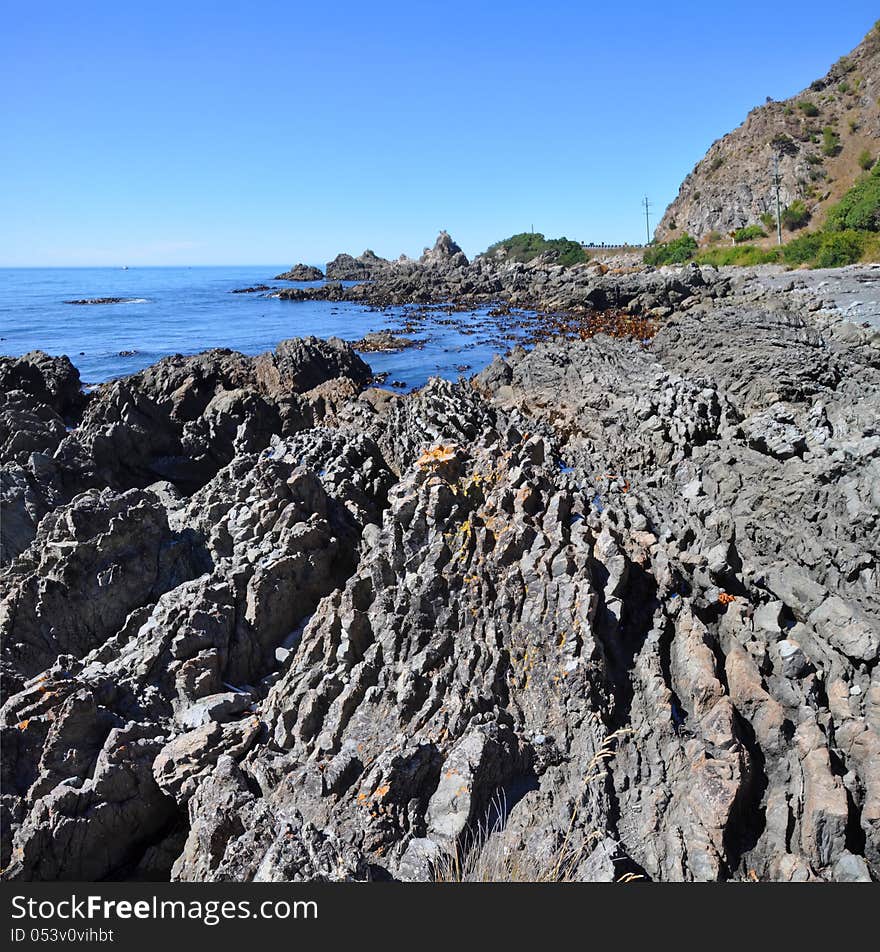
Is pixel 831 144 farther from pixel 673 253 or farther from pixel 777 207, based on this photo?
pixel 673 253

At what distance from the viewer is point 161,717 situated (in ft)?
27.6

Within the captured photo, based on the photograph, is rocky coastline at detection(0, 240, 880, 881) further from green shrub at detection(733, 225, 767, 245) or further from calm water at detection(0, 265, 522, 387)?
green shrub at detection(733, 225, 767, 245)

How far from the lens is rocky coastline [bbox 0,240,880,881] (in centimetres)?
578

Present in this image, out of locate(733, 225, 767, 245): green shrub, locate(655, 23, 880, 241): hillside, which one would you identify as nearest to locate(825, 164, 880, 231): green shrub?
locate(655, 23, 880, 241): hillside

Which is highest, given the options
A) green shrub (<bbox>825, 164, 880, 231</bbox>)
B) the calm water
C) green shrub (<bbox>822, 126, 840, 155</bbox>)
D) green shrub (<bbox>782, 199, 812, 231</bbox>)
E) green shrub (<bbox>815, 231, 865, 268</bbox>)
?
green shrub (<bbox>822, 126, 840, 155</bbox>)

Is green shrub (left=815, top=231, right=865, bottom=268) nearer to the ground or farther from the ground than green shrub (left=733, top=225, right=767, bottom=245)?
nearer to the ground

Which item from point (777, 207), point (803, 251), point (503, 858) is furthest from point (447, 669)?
point (777, 207)

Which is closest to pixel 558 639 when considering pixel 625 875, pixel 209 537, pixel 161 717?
pixel 625 875

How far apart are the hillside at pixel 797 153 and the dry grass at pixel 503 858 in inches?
3377

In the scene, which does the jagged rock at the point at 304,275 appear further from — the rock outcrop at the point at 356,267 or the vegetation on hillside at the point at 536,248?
the vegetation on hillside at the point at 536,248

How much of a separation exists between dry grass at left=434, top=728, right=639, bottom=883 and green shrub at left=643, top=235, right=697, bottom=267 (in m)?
84.4

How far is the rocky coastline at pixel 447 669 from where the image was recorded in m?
5.78

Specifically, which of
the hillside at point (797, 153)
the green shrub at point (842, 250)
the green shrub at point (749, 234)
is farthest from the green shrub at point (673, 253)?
the green shrub at point (842, 250)

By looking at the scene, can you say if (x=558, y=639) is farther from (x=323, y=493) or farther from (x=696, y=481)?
(x=696, y=481)
